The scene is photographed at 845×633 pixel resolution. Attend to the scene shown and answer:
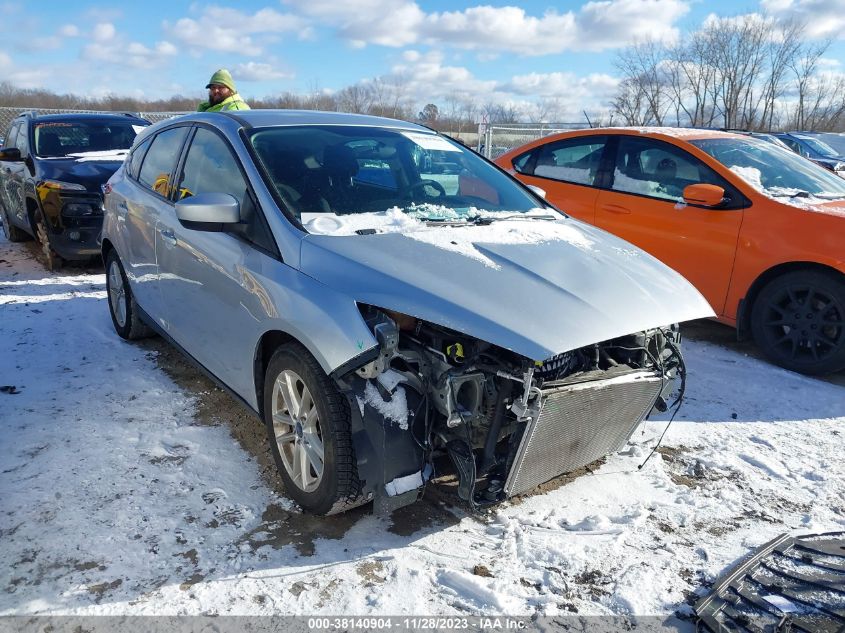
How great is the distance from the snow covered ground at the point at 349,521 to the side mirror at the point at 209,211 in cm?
121

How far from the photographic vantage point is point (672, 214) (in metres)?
5.20

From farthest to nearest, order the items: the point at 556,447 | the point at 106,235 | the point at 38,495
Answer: the point at 106,235
the point at 38,495
the point at 556,447

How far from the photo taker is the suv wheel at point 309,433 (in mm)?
2529

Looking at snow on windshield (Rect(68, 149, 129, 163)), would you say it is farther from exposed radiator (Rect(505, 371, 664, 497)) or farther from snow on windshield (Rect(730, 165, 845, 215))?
exposed radiator (Rect(505, 371, 664, 497))

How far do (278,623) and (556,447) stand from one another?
1241mm

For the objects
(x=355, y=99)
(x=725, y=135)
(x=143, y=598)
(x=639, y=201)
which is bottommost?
(x=143, y=598)

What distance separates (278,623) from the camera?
2.23 metres

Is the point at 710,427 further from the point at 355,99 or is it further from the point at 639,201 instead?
the point at 355,99

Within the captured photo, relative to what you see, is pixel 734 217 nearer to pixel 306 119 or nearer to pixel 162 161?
pixel 306 119

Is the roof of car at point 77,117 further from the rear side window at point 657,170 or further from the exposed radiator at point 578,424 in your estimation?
the exposed radiator at point 578,424

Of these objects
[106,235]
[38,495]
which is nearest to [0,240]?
[106,235]

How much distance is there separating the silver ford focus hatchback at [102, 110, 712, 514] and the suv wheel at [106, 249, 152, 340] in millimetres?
1307

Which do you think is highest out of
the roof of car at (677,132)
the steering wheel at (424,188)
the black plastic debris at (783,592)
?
the roof of car at (677,132)

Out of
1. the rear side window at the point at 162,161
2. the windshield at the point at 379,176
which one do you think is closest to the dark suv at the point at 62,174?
the rear side window at the point at 162,161
